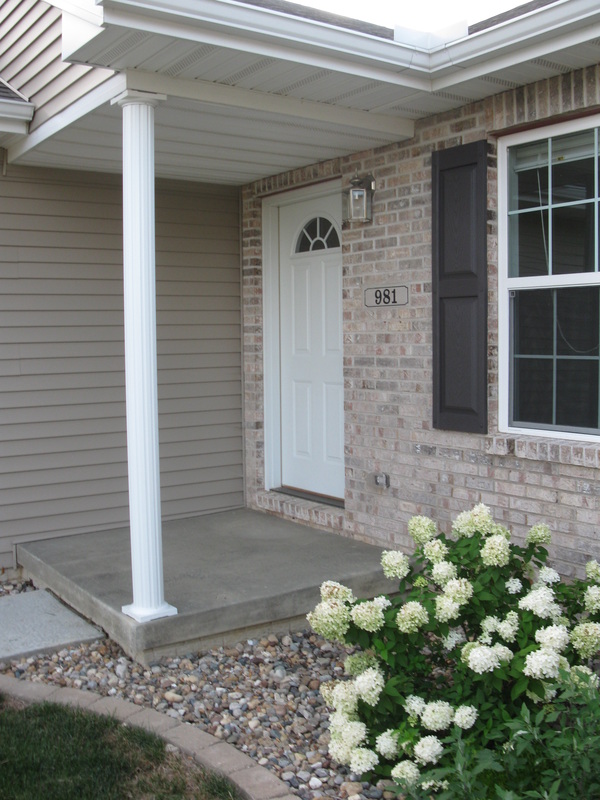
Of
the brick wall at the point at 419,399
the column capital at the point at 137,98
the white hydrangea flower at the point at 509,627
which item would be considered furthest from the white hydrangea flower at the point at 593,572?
the column capital at the point at 137,98

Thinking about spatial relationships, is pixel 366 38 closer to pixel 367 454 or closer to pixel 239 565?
pixel 367 454

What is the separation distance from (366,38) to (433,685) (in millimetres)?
2842

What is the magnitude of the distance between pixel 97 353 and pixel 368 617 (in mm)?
3552

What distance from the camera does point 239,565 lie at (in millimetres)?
4934

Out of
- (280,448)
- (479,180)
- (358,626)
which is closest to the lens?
(358,626)

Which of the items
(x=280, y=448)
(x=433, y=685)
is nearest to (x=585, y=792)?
(x=433, y=685)

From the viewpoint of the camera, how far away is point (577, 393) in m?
4.23

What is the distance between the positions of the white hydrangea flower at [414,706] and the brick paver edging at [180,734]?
470mm

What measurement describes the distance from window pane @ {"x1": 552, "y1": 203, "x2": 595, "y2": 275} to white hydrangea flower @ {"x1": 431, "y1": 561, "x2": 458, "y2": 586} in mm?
Result: 1846

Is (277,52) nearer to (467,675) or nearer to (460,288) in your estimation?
(460,288)

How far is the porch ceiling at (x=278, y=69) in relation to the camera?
141 inches

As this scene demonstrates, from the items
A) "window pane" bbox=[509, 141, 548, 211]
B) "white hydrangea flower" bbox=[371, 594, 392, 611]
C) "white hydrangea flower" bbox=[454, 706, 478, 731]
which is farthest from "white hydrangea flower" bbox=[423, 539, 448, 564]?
"window pane" bbox=[509, 141, 548, 211]

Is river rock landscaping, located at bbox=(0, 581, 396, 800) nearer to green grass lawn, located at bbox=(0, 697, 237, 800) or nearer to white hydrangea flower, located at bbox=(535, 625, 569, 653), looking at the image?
green grass lawn, located at bbox=(0, 697, 237, 800)

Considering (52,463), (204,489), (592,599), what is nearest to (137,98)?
(52,463)
